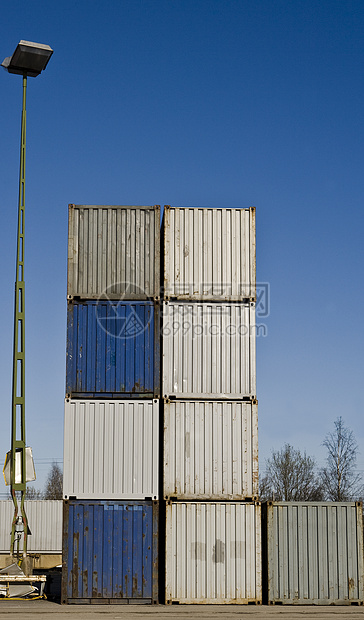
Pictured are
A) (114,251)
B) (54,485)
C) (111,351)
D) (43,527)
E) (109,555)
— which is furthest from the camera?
(54,485)

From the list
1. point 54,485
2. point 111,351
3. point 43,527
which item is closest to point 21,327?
point 111,351

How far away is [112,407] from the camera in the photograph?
2227 cm

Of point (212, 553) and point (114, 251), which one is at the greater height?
point (114, 251)

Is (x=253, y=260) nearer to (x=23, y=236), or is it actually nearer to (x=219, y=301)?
(x=219, y=301)

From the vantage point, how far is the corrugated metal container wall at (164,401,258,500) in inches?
866

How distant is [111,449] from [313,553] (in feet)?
21.1

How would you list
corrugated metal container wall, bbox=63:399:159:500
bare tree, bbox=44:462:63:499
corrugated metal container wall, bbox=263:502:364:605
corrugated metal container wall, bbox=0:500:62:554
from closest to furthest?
corrugated metal container wall, bbox=63:399:159:500 → corrugated metal container wall, bbox=263:502:364:605 → corrugated metal container wall, bbox=0:500:62:554 → bare tree, bbox=44:462:63:499

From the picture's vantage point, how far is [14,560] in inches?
885

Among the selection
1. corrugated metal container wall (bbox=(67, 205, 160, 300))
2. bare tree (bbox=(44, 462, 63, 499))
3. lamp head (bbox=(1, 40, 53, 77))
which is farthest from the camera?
bare tree (bbox=(44, 462, 63, 499))

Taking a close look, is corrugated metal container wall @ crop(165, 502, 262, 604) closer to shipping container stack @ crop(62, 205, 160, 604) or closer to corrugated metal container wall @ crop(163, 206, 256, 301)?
shipping container stack @ crop(62, 205, 160, 604)

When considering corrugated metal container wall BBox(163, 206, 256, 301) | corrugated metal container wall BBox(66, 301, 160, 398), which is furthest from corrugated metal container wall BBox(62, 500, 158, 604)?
corrugated metal container wall BBox(163, 206, 256, 301)

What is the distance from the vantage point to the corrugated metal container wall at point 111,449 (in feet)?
71.6

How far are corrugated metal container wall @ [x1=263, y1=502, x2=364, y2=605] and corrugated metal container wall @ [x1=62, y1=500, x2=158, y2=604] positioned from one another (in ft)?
11.1

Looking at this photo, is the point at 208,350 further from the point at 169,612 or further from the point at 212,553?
the point at 169,612
